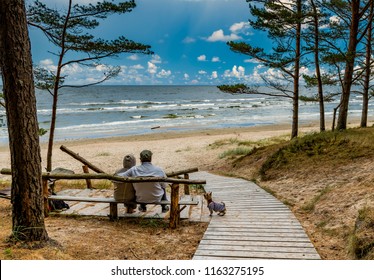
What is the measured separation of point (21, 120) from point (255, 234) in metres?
3.29

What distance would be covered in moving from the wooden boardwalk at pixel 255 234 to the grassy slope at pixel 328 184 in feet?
0.99

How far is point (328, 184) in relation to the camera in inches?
276

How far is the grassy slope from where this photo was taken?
434 centimetres

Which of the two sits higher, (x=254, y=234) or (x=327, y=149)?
(x=327, y=149)

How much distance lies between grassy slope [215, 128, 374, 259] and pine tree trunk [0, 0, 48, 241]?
360cm

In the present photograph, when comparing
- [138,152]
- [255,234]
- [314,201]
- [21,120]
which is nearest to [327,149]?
[314,201]

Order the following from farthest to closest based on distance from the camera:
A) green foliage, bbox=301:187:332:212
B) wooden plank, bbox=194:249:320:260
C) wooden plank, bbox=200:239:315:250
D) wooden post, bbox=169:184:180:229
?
1. green foliage, bbox=301:187:332:212
2. wooden post, bbox=169:184:180:229
3. wooden plank, bbox=200:239:315:250
4. wooden plank, bbox=194:249:320:260

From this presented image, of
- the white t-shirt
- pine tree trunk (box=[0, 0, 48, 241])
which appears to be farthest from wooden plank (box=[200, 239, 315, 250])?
pine tree trunk (box=[0, 0, 48, 241])

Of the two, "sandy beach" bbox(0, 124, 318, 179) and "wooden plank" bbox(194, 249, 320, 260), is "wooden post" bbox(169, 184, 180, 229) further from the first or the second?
"sandy beach" bbox(0, 124, 318, 179)

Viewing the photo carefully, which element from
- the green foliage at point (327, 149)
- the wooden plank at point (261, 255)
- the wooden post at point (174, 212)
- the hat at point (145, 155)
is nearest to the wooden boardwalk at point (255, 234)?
the wooden plank at point (261, 255)

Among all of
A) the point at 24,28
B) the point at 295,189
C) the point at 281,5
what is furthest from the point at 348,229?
the point at 281,5

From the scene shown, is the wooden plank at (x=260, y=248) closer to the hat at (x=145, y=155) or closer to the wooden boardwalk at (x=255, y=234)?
the wooden boardwalk at (x=255, y=234)

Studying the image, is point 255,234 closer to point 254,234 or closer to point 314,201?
point 254,234

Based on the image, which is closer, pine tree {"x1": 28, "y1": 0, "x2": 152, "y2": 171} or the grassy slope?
the grassy slope
